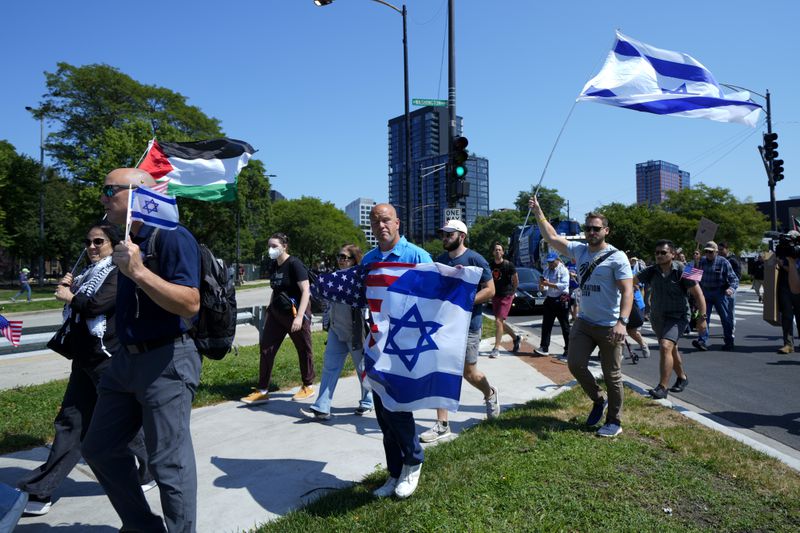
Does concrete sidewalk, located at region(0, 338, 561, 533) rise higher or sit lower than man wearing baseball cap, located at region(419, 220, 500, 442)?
lower

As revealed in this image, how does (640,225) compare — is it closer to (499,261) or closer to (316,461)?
(499,261)

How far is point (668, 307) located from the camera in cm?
642

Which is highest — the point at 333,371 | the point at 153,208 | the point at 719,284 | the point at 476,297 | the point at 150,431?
the point at 153,208

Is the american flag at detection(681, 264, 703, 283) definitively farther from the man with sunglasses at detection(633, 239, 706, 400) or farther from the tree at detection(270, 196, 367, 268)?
the tree at detection(270, 196, 367, 268)

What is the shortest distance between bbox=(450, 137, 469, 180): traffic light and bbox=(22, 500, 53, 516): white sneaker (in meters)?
8.49

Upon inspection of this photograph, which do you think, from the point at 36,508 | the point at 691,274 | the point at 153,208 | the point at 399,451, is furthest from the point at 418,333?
the point at 691,274

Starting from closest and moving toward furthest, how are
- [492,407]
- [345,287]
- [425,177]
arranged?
[345,287] → [492,407] → [425,177]

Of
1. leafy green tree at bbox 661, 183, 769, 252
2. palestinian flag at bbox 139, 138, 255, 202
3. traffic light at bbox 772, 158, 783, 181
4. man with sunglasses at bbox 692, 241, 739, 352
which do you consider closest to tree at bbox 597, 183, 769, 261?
leafy green tree at bbox 661, 183, 769, 252

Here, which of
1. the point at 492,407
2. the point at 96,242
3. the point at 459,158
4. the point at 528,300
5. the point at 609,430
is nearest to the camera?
the point at 96,242

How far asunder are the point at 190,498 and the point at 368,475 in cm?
164

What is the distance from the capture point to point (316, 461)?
4.38 meters

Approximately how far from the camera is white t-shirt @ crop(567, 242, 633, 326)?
4.95 m

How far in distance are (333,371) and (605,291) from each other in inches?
109

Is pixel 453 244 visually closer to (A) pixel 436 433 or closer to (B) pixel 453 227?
(B) pixel 453 227
